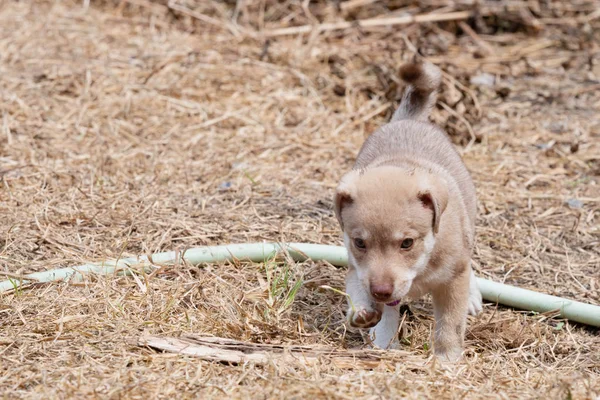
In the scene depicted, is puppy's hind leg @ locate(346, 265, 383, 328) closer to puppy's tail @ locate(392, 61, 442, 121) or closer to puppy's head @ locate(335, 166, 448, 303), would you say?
puppy's head @ locate(335, 166, 448, 303)

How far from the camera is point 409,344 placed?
450cm

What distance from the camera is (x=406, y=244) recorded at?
12.8 ft

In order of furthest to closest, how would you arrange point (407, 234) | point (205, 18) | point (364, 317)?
point (205, 18) → point (364, 317) → point (407, 234)

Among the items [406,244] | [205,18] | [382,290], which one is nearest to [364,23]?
[205,18]

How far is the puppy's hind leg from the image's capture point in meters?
4.09

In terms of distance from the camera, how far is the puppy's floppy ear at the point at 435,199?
3914 millimetres

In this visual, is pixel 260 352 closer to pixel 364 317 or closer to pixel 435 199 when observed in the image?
pixel 364 317

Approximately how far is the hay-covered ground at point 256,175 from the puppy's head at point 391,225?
1.36ft

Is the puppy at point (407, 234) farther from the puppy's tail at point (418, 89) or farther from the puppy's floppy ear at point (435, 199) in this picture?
the puppy's tail at point (418, 89)

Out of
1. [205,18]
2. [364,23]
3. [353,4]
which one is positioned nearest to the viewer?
[364,23]

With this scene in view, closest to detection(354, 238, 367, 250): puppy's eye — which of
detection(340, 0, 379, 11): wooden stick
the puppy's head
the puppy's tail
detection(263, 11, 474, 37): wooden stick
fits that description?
the puppy's head

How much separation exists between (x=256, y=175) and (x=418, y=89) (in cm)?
164

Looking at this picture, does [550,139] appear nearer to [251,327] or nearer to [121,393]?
[251,327]

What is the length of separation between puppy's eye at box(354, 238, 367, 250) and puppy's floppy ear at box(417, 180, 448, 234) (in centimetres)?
33
